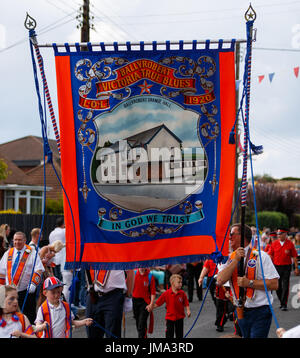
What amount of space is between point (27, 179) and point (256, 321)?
35798 millimetres

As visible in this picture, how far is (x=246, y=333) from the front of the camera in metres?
5.97

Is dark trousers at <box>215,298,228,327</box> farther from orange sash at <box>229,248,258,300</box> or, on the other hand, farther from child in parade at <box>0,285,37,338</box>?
child in parade at <box>0,285,37,338</box>

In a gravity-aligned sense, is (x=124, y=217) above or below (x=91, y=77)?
below

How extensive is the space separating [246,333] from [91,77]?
9.85ft

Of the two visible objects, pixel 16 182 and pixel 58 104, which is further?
pixel 16 182

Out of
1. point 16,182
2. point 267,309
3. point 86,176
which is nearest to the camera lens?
point 86,176

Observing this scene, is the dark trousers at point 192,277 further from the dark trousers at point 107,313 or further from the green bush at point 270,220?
the green bush at point 270,220

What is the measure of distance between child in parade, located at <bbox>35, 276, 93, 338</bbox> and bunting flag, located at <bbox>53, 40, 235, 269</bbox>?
832 mm

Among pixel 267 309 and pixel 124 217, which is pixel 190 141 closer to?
pixel 124 217

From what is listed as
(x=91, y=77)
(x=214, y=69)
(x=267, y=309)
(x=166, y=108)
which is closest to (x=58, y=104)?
(x=91, y=77)

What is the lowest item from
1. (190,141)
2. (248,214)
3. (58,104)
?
(248,214)

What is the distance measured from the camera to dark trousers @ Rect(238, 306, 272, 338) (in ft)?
19.1

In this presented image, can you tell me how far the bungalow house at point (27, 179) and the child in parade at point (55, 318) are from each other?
24.5 metres
